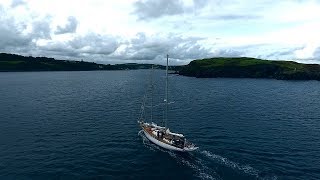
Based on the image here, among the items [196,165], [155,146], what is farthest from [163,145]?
[196,165]

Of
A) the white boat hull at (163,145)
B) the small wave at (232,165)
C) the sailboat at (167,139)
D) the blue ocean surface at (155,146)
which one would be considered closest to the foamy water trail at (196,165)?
the blue ocean surface at (155,146)

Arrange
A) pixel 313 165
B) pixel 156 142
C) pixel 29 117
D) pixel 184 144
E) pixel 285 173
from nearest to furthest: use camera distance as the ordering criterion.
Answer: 1. pixel 285 173
2. pixel 313 165
3. pixel 184 144
4. pixel 156 142
5. pixel 29 117

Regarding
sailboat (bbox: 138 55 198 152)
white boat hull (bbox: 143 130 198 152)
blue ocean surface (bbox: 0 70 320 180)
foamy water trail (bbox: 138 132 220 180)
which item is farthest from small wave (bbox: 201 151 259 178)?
white boat hull (bbox: 143 130 198 152)

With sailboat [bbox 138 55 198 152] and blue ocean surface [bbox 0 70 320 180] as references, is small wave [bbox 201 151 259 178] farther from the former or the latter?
sailboat [bbox 138 55 198 152]

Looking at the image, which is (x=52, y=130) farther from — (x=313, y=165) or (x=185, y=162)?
(x=313, y=165)

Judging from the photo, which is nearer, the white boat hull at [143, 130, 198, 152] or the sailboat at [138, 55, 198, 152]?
the white boat hull at [143, 130, 198, 152]

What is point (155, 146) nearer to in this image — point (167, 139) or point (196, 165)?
point (167, 139)

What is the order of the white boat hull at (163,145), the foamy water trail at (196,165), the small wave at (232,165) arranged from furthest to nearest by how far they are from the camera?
1. the white boat hull at (163,145)
2. the small wave at (232,165)
3. the foamy water trail at (196,165)

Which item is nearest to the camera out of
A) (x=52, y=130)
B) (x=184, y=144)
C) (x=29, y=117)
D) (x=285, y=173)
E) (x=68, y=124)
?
(x=285, y=173)

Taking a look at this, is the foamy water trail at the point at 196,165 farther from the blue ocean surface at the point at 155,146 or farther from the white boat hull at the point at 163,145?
the white boat hull at the point at 163,145

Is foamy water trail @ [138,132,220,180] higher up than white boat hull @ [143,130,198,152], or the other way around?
white boat hull @ [143,130,198,152]

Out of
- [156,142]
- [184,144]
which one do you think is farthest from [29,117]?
[184,144]
